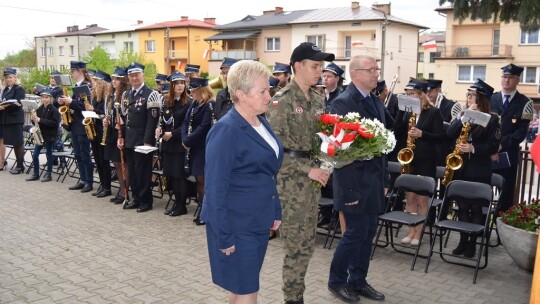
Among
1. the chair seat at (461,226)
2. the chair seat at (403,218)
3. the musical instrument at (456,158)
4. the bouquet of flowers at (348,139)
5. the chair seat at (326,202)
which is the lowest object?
the chair seat at (461,226)

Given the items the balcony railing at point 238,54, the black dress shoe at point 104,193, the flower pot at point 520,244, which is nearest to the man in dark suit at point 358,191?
the flower pot at point 520,244

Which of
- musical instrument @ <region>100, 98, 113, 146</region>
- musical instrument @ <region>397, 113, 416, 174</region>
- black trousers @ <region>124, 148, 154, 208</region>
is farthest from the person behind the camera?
musical instrument @ <region>100, 98, 113, 146</region>

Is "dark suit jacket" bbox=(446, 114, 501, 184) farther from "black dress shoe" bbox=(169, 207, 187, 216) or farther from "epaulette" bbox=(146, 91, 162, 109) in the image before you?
"epaulette" bbox=(146, 91, 162, 109)

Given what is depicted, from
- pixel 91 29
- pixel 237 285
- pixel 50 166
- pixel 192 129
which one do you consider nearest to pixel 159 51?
pixel 91 29

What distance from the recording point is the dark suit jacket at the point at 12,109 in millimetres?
11859

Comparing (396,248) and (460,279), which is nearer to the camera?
(460,279)

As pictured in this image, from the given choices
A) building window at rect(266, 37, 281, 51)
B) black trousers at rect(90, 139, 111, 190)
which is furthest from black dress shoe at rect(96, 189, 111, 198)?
building window at rect(266, 37, 281, 51)

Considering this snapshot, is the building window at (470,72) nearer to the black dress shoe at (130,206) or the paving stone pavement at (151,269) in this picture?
the paving stone pavement at (151,269)

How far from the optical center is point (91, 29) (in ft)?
267

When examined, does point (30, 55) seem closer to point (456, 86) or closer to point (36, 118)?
point (456, 86)

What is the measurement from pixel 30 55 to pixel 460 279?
9556cm

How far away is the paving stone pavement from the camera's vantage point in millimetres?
5152

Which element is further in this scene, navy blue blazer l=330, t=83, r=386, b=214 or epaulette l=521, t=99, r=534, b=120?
epaulette l=521, t=99, r=534, b=120

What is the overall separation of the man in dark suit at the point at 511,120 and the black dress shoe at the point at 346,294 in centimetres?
330
